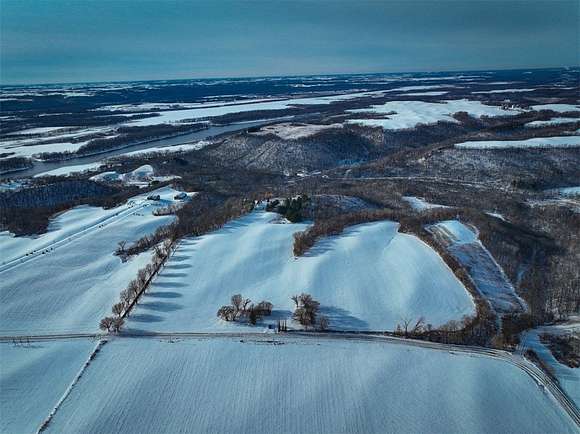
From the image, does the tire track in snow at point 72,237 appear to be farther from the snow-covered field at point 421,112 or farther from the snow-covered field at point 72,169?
the snow-covered field at point 421,112

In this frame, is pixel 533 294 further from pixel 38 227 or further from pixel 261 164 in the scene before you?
pixel 261 164

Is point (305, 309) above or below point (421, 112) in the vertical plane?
above

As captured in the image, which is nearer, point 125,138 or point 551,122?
point 551,122

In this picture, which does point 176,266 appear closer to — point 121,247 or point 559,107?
point 121,247

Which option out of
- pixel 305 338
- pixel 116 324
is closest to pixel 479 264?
pixel 305 338

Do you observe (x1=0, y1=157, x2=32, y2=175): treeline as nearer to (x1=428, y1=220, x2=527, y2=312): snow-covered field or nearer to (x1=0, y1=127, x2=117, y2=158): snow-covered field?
(x1=0, y1=127, x2=117, y2=158): snow-covered field

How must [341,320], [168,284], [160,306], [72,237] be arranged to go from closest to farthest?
1. [341,320]
2. [160,306]
3. [168,284]
4. [72,237]

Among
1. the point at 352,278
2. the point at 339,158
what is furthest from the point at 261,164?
the point at 352,278
